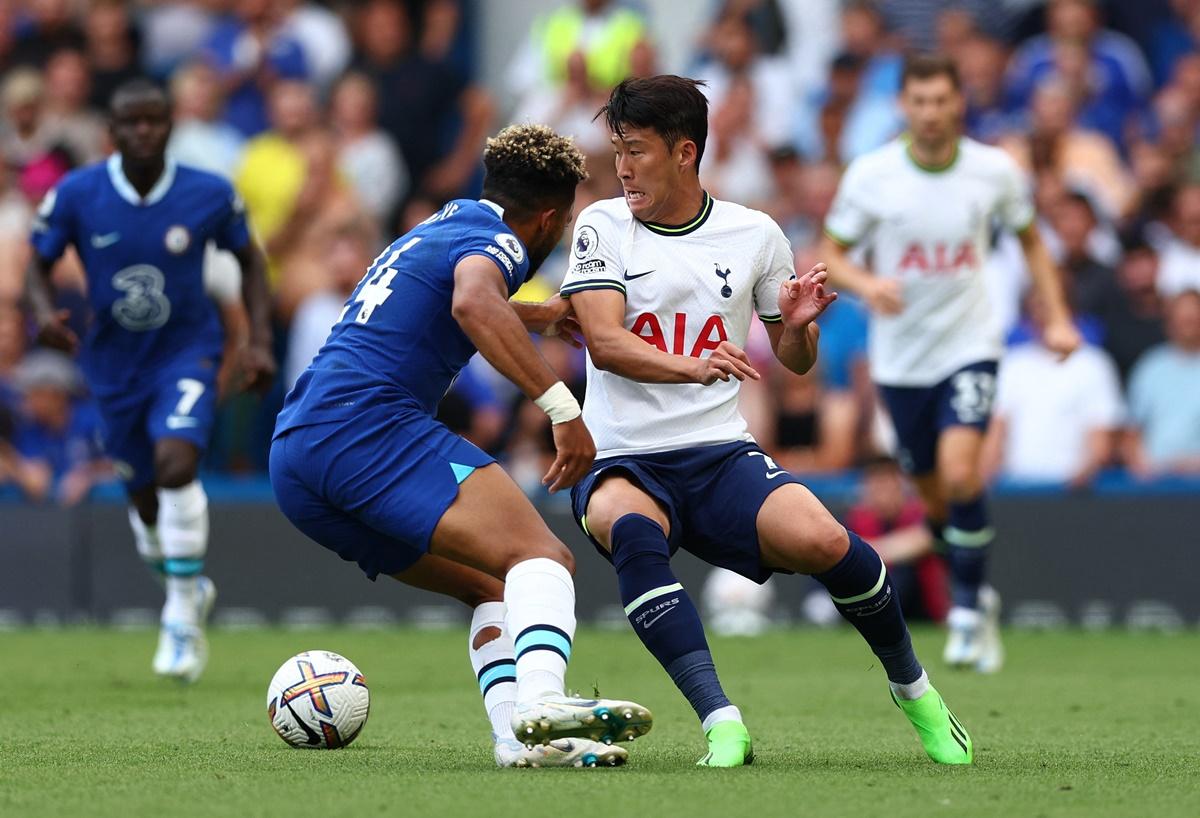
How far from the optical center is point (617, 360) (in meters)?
6.54

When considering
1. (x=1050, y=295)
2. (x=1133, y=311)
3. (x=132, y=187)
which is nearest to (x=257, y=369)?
(x=132, y=187)

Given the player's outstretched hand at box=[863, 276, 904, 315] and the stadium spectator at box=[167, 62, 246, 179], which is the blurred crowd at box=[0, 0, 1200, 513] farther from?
the player's outstretched hand at box=[863, 276, 904, 315]

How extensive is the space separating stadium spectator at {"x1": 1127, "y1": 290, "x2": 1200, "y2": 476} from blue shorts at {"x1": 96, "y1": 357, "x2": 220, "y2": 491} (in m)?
7.18

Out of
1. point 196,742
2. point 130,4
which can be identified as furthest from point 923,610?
point 130,4

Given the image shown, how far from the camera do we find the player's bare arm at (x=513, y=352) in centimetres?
599

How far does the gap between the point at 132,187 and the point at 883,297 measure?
3.96 meters

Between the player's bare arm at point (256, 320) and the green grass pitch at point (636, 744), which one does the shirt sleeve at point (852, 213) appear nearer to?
the green grass pitch at point (636, 744)

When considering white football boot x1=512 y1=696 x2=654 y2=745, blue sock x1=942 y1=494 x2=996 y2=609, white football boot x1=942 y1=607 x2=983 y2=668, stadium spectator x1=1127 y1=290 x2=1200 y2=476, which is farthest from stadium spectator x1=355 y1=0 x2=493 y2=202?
white football boot x1=512 y1=696 x2=654 y2=745

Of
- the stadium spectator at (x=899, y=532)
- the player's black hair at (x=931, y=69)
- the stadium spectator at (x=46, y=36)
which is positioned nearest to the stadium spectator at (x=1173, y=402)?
the stadium spectator at (x=899, y=532)

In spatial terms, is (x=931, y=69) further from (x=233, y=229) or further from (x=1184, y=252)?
(x=1184, y=252)

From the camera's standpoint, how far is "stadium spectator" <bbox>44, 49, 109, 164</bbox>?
1744 cm

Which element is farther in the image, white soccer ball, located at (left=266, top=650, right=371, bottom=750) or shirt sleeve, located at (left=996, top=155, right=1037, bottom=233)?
shirt sleeve, located at (left=996, top=155, right=1037, bottom=233)

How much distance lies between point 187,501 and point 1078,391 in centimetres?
710

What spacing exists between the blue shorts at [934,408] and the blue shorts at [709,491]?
14.4 feet
